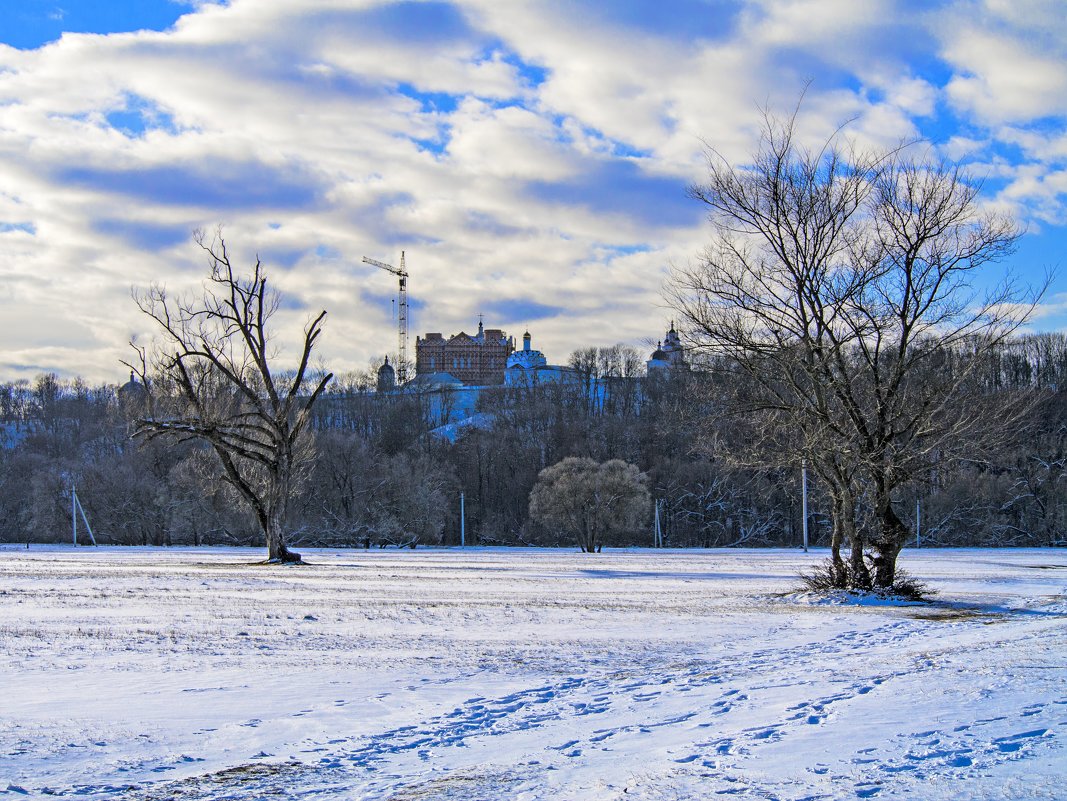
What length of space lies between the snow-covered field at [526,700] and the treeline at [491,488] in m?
24.0

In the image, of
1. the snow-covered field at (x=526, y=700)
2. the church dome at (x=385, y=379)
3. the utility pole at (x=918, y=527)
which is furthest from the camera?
the church dome at (x=385, y=379)

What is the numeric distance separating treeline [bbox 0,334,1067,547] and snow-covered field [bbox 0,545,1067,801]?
24008mm

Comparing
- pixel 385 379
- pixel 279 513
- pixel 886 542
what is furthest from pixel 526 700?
pixel 385 379

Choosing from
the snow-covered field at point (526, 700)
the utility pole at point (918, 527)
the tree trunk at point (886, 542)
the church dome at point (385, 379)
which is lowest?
the utility pole at point (918, 527)

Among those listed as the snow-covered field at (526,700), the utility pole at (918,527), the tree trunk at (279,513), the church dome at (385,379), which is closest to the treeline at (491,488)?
the utility pole at (918,527)

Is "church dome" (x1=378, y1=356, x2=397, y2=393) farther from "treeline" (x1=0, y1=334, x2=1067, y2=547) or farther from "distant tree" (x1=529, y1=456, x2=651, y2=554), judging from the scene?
"distant tree" (x1=529, y1=456, x2=651, y2=554)

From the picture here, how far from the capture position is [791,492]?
67.4 metres

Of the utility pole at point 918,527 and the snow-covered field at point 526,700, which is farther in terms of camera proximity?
the utility pole at point 918,527

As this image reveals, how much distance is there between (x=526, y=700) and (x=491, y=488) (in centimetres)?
8413

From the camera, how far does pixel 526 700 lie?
8930 mm

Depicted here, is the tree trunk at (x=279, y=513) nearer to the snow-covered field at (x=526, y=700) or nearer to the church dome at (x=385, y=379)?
the snow-covered field at (x=526, y=700)

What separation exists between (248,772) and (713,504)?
7676 centimetres

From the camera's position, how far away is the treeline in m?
65.0

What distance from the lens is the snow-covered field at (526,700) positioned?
608 cm
